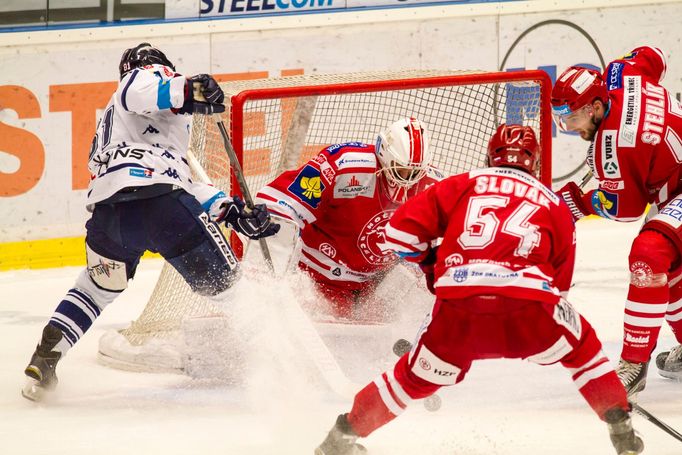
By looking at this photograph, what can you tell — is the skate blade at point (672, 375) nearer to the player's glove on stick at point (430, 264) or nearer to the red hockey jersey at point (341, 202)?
the red hockey jersey at point (341, 202)

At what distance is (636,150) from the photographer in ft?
10.4

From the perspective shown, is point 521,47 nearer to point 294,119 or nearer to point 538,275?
point 294,119

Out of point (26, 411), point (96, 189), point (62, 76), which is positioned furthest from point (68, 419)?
point (62, 76)

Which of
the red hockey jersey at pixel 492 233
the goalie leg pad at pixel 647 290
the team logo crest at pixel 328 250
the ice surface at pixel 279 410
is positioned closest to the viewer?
the red hockey jersey at pixel 492 233

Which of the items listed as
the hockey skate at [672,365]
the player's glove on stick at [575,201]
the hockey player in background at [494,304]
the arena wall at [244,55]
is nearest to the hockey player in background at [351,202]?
the player's glove on stick at [575,201]

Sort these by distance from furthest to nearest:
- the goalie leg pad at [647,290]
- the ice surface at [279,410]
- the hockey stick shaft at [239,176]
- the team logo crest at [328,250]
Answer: the team logo crest at [328,250] → the hockey stick shaft at [239,176] → the goalie leg pad at [647,290] → the ice surface at [279,410]

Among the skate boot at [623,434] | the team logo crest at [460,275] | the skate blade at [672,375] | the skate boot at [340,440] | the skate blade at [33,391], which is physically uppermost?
the team logo crest at [460,275]

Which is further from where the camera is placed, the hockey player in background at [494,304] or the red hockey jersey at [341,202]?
the red hockey jersey at [341,202]

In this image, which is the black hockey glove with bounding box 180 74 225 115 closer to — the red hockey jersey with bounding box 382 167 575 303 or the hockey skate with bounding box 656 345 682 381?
the red hockey jersey with bounding box 382 167 575 303

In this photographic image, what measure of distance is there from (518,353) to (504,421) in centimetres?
60

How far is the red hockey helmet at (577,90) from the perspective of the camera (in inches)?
125

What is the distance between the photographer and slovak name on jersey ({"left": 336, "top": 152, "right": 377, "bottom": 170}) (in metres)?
3.46

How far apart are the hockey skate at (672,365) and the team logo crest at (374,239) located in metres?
0.98

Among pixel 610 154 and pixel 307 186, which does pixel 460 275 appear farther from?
pixel 307 186
